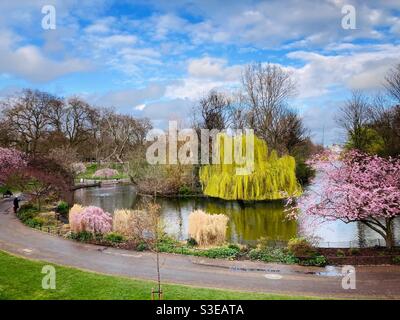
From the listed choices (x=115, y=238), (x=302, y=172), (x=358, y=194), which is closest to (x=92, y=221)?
(x=115, y=238)

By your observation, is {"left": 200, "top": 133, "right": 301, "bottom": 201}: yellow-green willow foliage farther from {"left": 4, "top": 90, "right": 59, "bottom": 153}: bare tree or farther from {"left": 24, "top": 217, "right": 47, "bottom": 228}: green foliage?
{"left": 4, "top": 90, "right": 59, "bottom": 153}: bare tree

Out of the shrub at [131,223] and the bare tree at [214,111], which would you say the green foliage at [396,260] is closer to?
the shrub at [131,223]

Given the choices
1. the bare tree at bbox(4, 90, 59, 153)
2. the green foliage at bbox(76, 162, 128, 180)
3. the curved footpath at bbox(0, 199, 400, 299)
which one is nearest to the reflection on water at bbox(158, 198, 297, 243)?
the curved footpath at bbox(0, 199, 400, 299)

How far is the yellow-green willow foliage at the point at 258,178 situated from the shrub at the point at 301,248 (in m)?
19.4

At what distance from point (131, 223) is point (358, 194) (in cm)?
1133

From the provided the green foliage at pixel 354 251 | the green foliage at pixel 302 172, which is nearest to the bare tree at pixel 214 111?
the green foliage at pixel 302 172

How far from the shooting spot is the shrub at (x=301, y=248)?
17609 mm

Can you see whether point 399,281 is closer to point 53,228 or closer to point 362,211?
point 362,211

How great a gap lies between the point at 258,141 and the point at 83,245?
2137cm

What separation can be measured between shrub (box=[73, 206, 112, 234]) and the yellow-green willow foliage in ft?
60.2

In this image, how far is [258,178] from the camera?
38094 mm

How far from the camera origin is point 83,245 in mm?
20219

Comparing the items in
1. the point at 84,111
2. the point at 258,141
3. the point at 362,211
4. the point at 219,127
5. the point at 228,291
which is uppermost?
the point at 84,111
